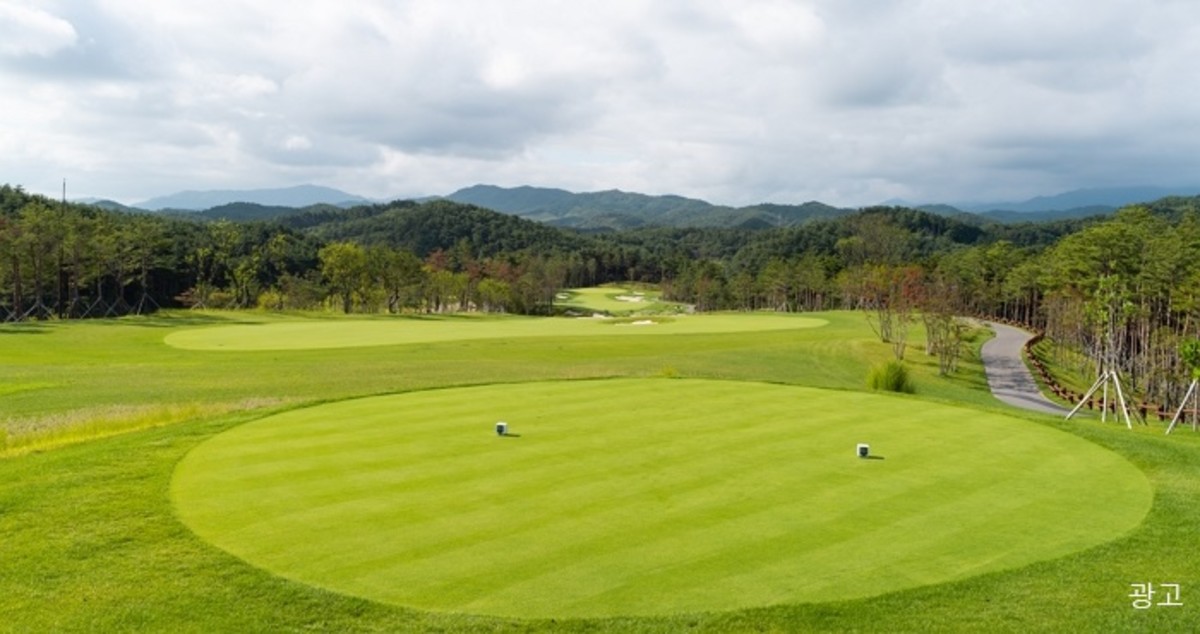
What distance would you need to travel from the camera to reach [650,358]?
38.7 meters

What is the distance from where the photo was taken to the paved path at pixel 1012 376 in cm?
3869

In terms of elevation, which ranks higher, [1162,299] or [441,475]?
[1162,299]

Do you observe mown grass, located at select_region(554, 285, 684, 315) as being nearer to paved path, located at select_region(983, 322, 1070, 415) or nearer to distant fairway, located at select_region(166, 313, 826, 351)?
distant fairway, located at select_region(166, 313, 826, 351)

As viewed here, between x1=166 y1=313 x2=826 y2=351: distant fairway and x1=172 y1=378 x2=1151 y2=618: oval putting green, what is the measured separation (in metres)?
27.6

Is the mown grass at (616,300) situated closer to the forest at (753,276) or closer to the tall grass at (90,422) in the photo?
the forest at (753,276)

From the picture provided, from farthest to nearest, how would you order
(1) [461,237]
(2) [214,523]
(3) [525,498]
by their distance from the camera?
(1) [461,237] < (3) [525,498] < (2) [214,523]

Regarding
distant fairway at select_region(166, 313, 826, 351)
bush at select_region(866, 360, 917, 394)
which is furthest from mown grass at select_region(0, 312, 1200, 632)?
distant fairway at select_region(166, 313, 826, 351)

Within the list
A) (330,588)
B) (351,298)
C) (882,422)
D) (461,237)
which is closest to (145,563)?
(330,588)

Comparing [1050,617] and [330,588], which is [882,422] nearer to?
[1050,617]

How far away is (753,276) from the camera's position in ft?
448

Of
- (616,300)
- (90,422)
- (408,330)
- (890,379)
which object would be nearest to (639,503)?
(90,422)

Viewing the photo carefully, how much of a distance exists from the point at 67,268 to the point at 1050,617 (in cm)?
8012

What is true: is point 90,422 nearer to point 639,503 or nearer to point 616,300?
point 639,503

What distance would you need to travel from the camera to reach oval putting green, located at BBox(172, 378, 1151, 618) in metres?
7.63
